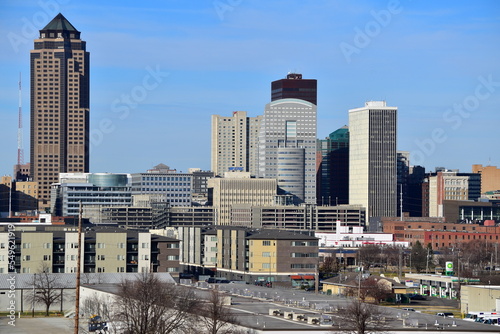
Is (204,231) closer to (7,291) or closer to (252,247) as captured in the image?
(252,247)

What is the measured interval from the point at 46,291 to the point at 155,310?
3463 cm

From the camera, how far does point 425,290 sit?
12850 cm

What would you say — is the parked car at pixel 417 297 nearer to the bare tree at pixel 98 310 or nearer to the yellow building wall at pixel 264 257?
the yellow building wall at pixel 264 257

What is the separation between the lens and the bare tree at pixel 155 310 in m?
71.4

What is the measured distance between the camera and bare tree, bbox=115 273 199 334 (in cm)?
7138

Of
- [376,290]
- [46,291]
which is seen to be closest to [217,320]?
[46,291]

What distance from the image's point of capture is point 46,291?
105 meters

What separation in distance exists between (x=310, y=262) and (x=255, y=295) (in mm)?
53380

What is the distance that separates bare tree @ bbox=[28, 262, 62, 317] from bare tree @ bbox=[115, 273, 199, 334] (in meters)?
24.0

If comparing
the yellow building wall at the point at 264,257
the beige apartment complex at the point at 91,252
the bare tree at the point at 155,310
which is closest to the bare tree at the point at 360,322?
the bare tree at the point at 155,310

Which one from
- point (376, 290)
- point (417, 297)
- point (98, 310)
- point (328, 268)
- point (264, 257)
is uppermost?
point (264, 257)

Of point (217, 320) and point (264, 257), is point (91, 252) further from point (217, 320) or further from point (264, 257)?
point (217, 320)

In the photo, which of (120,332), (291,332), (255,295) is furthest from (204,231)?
(291,332)

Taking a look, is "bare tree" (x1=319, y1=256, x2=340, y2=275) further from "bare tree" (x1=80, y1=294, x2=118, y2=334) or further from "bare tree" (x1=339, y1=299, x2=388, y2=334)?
"bare tree" (x1=339, y1=299, x2=388, y2=334)
